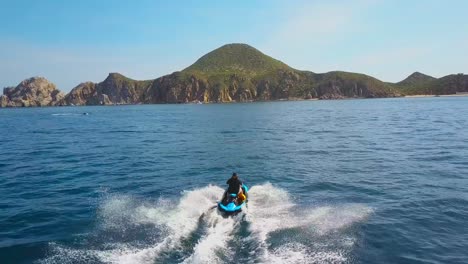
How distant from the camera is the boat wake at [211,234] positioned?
16.7 meters

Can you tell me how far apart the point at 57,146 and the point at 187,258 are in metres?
43.8

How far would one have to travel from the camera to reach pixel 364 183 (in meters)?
29.8

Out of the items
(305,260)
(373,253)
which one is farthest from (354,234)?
(305,260)

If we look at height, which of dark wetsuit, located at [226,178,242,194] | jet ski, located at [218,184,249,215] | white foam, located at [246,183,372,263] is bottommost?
white foam, located at [246,183,372,263]

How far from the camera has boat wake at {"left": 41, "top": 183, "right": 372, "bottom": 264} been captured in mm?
16719

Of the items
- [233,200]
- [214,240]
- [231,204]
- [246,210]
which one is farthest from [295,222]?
[214,240]

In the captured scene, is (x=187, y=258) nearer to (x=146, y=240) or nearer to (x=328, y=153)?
(x=146, y=240)

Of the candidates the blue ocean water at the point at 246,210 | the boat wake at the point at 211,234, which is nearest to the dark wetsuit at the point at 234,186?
the boat wake at the point at 211,234

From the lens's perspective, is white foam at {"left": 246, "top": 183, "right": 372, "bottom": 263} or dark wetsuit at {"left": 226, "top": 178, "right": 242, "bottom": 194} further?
dark wetsuit at {"left": 226, "top": 178, "right": 242, "bottom": 194}

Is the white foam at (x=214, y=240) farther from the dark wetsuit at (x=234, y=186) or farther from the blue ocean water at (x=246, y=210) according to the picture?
the dark wetsuit at (x=234, y=186)

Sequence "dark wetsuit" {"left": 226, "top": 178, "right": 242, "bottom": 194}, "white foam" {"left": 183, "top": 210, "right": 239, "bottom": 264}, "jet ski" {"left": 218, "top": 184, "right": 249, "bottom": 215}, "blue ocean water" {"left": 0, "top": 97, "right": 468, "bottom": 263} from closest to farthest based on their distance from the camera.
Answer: "white foam" {"left": 183, "top": 210, "right": 239, "bottom": 264}, "blue ocean water" {"left": 0, "top": 97, "right": 468, "bottom": 263}, "jet ski" {"left": 218, "top": 184, "right": 249, "bottom": 215}, "dark wetsuit" {"left": 226, "top": 178, "right": 242, "bottom": 194}

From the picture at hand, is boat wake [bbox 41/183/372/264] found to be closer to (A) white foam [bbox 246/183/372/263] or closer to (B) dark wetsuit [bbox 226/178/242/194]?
(A) white foam [bbox 246/183/372/263]

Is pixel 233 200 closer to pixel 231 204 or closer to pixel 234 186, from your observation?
pixel 231 204

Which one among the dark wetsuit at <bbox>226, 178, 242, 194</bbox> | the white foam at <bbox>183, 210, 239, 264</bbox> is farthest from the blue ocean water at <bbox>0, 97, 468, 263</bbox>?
the dark wetsuit at <bbox>226, 178, 242, 194</bbox>
